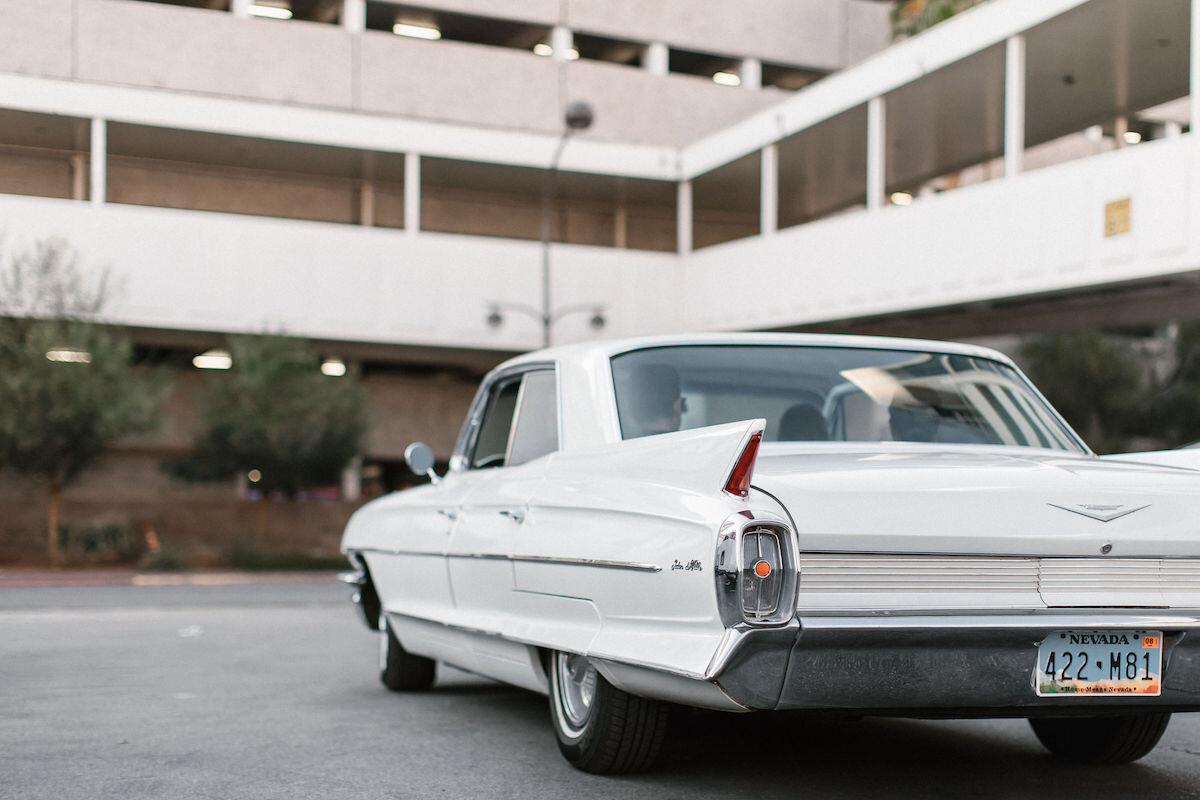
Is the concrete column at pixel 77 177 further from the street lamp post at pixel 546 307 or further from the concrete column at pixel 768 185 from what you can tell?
the concrete column at pixel 768 185

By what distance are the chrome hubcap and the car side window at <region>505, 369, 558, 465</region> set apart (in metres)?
0.93

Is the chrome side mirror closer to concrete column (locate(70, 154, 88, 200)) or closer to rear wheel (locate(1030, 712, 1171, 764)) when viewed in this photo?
rear wheel (locate(1030, 712, 1171, 764))

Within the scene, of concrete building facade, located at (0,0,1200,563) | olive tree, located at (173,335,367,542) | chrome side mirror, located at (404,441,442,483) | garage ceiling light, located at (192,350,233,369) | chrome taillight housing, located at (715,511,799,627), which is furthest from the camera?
garage ceiling light, located at (192,350,233,369)

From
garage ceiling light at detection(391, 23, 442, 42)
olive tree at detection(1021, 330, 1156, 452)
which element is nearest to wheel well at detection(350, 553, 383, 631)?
garage ceiling light at detection(391, 23, 442, 42)

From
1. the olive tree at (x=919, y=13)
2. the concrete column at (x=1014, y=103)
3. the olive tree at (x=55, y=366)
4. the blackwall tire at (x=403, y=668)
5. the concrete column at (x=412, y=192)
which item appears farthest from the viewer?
the olive tree at (x=919, y=13)

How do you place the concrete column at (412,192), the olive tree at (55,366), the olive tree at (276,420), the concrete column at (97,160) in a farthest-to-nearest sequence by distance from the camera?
1. the concrete column at (412,192)
2. the olive tree at (276,420)
3. the concrete column at (97,160)
4. the olive tree at (55,366)

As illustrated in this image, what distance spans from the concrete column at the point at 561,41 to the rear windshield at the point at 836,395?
82.3 feet

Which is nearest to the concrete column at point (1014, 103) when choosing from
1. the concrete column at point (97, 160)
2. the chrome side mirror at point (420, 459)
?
the chrome side mirror at point (420, 459)

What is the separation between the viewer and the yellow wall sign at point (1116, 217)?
57.1 ft

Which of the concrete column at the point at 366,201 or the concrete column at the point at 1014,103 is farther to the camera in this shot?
the concrete column at the point at 366,201

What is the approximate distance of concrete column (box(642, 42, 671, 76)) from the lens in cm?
3091

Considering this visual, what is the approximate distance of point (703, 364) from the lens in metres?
5.73

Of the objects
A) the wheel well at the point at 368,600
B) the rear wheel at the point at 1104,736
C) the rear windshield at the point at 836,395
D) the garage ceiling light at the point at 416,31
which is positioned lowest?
the rear wheel at the point at 1104,736

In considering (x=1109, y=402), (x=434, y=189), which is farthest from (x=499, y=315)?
(x=1109, y=402)
